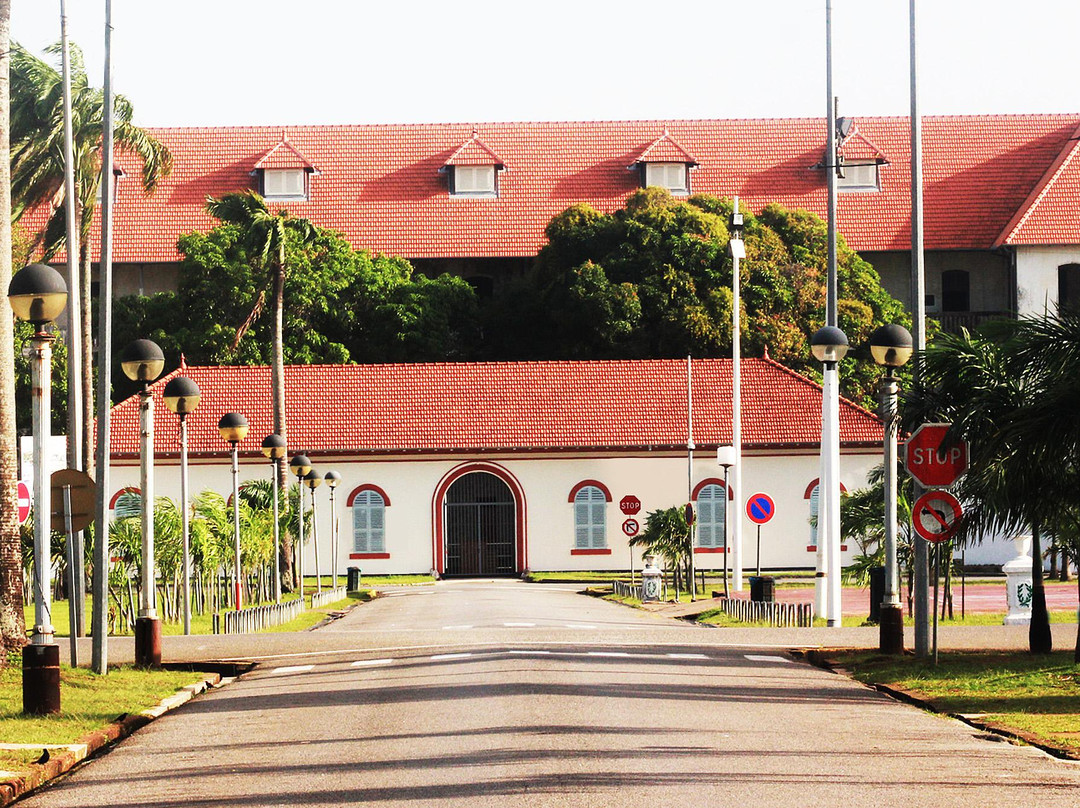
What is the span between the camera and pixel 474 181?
6800 centimetres

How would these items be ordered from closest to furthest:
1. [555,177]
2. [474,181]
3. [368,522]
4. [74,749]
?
[74,749] < [368,522] < [474,181] < [555,177]

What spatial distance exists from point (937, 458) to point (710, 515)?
1371 inches

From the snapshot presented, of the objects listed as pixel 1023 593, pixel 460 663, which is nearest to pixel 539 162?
pixel 1023 593

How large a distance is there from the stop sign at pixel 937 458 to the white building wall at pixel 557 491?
34060 millimetres

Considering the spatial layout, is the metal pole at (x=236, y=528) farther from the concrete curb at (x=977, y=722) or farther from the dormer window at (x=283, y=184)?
the dormer window at (x=283, y=184)

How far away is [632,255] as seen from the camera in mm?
57344

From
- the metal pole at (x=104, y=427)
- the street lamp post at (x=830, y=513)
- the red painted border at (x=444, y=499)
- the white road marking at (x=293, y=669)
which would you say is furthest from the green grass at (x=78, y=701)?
the red painted border at (x=444, y=499)

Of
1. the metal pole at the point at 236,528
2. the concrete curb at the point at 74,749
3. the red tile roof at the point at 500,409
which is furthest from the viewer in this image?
the red tile roof at the point at 500,409

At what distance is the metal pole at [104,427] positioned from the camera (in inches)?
661

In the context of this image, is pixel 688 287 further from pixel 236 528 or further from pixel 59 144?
pixel 236 528

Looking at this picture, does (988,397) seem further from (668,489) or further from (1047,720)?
(668,489)

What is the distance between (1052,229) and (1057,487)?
161ft

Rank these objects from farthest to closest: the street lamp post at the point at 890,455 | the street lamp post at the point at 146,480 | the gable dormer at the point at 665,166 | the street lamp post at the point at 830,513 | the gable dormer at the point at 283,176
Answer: the gable dormer at the point at 283,176 → the gable dormer at the point at 665,166 → the street lamp post at the point at 830,513 → the street lamp post at the point at 890,455 → the street lamp post at the point at 146,480

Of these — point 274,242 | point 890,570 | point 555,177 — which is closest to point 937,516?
point 890,570
